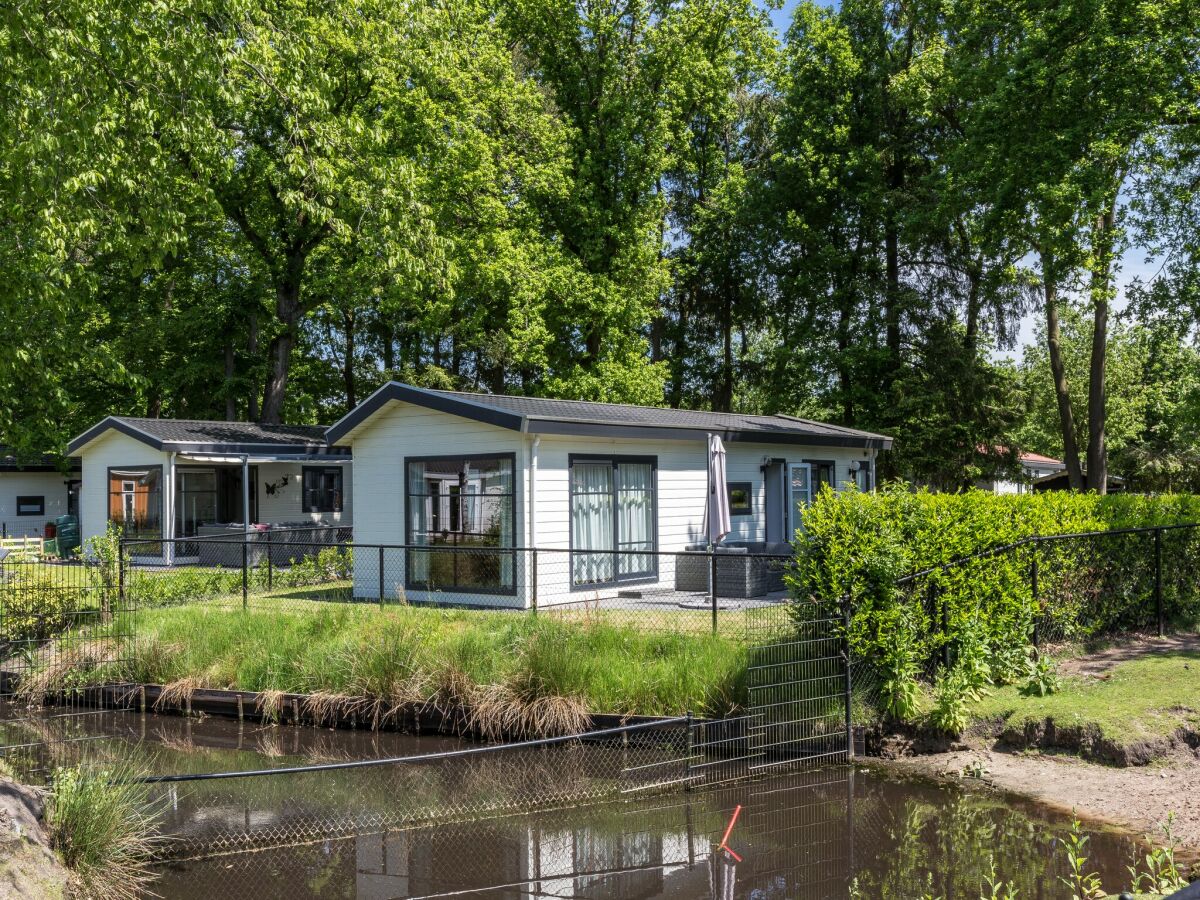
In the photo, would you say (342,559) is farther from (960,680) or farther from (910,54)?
(910,54)

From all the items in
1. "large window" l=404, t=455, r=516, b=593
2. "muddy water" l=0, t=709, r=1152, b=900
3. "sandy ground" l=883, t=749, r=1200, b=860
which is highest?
"large window" l=404, t=455, r=516, b=593

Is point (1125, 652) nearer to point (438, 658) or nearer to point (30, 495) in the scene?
point (438, 658)

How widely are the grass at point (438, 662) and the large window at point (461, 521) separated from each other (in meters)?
2.23

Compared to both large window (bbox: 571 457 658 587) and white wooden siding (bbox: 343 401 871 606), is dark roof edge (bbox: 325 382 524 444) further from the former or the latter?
large window (bbox: 571 457 658 587)

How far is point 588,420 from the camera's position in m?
15.9

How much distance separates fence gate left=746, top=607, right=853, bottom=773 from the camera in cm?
927

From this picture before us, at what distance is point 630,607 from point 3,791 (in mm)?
8882

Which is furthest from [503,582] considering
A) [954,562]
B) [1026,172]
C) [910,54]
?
[910,54]

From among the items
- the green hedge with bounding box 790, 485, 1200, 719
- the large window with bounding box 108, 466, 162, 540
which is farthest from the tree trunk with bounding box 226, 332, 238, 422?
the green hedge with bounding box 790, 485, 1200, 719

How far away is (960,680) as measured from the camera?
9609 mm

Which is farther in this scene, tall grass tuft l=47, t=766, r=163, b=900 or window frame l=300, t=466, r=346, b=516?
window frame l=300, t=466, r=346, b=516

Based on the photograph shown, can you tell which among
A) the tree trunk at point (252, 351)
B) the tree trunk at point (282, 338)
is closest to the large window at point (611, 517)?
the tree trunk at point (282, 338)

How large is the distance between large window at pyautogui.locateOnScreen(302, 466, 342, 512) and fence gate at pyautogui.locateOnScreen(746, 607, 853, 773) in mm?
19428

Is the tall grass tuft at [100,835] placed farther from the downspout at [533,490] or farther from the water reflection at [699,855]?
the downspout at [533,490]
